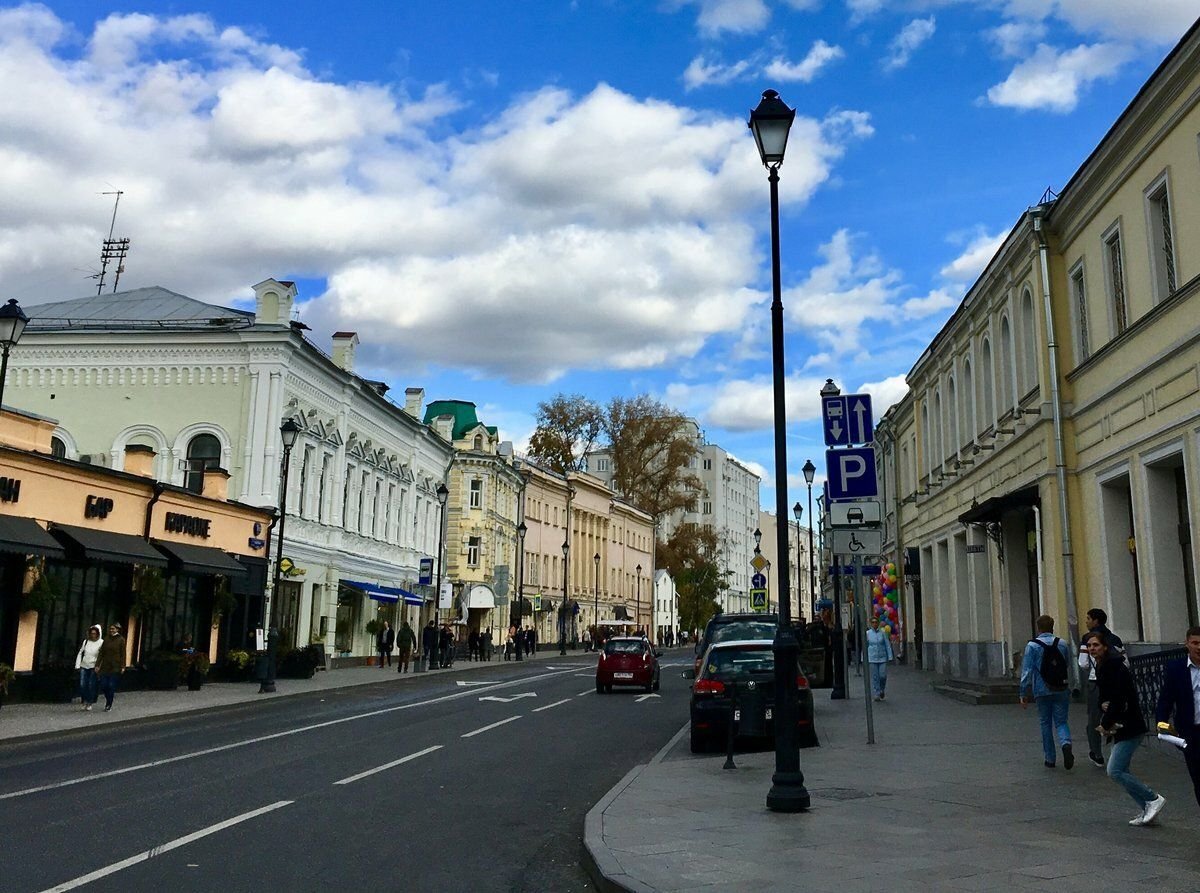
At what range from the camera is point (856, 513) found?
1364 cm

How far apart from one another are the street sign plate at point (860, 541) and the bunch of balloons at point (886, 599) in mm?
17361

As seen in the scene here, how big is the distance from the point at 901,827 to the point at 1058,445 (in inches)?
540

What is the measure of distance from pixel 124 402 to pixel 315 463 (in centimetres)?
697

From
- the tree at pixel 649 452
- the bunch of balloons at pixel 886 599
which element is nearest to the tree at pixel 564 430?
the tree at pixel 649 452

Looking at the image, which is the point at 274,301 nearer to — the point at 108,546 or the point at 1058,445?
the point at 108,546

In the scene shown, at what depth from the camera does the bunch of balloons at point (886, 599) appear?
33.3 meters

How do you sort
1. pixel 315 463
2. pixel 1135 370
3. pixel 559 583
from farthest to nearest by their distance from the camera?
pixel 559 583, pixel 315 463, pixel 1135 370

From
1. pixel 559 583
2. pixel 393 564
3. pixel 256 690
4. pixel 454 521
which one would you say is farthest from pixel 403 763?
pixel 559 583

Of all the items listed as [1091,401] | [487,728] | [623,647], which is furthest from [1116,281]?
[623,647]

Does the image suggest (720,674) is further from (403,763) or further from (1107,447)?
(1107,447)

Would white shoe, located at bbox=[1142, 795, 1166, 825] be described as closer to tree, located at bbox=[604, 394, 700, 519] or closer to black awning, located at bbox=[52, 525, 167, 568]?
black awning, located at bbox=[52, 525, 167, 568]

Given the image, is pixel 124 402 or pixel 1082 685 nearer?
pixel 1082 685

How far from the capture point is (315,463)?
1567 inches

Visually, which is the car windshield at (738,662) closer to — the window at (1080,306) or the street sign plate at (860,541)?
the street sign plate at (860,541)
